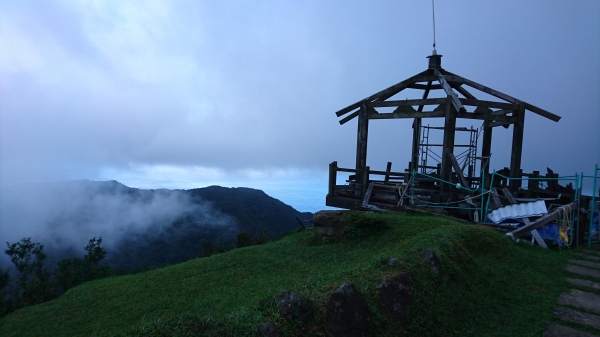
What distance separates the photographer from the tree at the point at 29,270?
1502 cm

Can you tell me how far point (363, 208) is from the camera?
11.4 m

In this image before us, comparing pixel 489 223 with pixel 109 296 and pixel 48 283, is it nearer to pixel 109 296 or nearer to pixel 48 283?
pixel 109 296

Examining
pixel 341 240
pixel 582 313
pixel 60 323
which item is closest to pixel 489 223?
pixel 341 240

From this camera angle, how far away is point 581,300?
5.52m

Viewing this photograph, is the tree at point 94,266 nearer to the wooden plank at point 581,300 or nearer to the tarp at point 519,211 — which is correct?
the tarp at point 519,211

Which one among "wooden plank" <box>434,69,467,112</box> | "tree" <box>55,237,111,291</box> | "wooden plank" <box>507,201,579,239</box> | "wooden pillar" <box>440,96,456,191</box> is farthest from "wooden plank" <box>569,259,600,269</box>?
"tree" <box>55,237,111,291</box>

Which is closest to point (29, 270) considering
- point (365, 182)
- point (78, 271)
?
point (78, 271)

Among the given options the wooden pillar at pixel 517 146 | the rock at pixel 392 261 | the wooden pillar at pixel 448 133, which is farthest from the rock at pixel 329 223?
the wooden pillar at pixel 517 146

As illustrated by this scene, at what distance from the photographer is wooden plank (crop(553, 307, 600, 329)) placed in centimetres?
472

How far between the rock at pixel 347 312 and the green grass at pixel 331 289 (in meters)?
0.10

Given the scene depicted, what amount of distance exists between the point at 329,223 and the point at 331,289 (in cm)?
585

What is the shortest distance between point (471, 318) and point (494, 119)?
9.33 metres

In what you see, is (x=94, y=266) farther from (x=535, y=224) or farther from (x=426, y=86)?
(x=535, y=224)

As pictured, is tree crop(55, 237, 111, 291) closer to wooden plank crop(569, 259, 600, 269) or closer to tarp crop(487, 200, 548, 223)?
tarp crop(487, 200, 548, 223)
